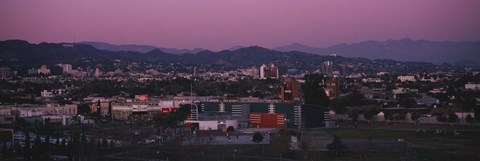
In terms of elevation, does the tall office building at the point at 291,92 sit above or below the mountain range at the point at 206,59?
below

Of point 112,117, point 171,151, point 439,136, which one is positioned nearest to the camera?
point 171,151

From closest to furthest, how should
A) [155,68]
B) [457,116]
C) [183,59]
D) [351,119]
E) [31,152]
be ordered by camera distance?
[31,152], [457,116], [351,119], [155,68], [183,59]

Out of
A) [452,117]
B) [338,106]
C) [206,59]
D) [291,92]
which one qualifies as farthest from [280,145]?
[206,59]

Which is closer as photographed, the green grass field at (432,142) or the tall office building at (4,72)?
the green grass field at (432,142)

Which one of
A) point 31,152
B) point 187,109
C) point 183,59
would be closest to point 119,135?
point 31,152

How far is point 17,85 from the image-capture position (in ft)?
173

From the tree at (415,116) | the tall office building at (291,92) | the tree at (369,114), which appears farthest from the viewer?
the tall office building at (291,92)

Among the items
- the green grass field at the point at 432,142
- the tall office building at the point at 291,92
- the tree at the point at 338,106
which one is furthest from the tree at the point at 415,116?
the tall office building at the point at 291,92

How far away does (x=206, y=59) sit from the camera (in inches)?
5187

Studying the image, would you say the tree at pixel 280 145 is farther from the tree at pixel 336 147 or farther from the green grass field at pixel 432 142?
the green grass field at pixel 432 142

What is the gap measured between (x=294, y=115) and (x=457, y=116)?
221 inches

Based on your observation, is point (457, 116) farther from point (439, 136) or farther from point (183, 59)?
point (183, 59)

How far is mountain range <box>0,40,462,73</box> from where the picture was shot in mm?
83250

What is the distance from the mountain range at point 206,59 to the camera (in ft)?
273
